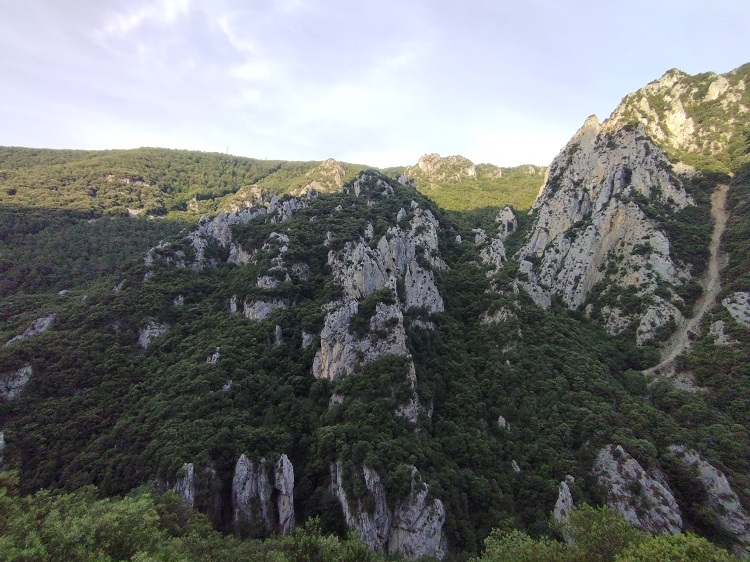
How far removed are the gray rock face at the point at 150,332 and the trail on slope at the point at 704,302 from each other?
8668 centimetres

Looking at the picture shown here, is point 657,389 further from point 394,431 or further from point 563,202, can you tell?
point 563,202

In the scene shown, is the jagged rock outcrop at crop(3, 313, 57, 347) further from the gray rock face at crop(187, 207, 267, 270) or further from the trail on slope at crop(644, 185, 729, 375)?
the trail on slope at crop(644, 185, 729, 375)

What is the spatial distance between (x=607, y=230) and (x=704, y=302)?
26.3 metres

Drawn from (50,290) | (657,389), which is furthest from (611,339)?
(50,290)

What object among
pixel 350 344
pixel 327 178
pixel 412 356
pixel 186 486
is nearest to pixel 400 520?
pixel 186 486

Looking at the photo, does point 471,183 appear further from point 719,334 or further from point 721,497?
point 721,497

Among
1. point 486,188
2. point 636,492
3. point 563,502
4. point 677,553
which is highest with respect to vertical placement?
point 486,188

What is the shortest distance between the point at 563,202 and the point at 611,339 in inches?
1810

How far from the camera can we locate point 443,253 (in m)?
102

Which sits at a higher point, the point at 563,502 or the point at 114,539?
the point at 114,539

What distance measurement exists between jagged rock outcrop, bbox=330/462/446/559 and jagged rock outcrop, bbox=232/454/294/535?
6.81m

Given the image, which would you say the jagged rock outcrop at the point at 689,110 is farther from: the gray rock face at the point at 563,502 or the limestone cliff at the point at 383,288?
the gray rock face at the point at 563,502

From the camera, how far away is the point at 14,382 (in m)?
49.4

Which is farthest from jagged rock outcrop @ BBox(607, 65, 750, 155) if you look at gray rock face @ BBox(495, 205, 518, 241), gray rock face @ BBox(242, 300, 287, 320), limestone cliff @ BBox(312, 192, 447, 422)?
gray rock face @ BBox(242, 300, 287, 320)
